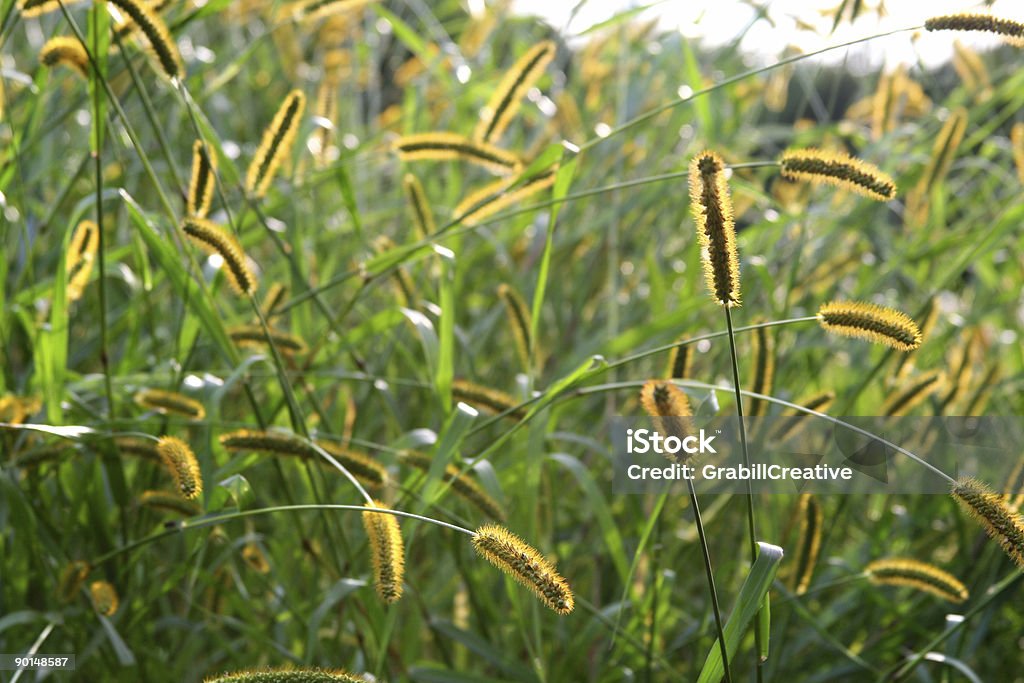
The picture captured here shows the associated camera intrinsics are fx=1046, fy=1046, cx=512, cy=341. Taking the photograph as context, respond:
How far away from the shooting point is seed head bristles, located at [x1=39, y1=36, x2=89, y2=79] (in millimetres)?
1514

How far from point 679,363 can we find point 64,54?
1.00 metres

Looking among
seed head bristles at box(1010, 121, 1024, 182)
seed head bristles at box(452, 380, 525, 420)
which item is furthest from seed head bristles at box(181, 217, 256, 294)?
seed head bristles at box(1010, 121, 1024, 182)

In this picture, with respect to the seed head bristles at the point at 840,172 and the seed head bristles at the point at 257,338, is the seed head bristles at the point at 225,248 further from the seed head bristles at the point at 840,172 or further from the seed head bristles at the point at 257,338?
the seed head bristles at the point at 840,172

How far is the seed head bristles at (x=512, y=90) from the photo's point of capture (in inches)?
71.6

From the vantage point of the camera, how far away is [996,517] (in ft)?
3.56

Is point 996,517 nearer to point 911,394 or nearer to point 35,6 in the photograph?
point 911,394

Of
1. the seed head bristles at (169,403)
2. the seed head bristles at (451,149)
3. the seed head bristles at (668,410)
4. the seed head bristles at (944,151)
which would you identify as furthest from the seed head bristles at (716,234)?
the seed head bristles at (944,151)

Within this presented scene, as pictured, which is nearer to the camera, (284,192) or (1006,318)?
(284,192)

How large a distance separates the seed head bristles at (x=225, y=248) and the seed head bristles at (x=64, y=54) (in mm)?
391

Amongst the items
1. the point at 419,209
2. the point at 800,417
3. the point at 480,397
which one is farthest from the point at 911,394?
the point at 419,209

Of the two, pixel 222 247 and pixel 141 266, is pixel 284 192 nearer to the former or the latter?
pixel 141 266

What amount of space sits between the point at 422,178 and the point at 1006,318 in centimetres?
161

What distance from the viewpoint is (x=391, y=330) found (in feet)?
6.64

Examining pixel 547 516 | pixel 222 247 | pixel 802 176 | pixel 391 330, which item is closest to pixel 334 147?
pixel 391 330
